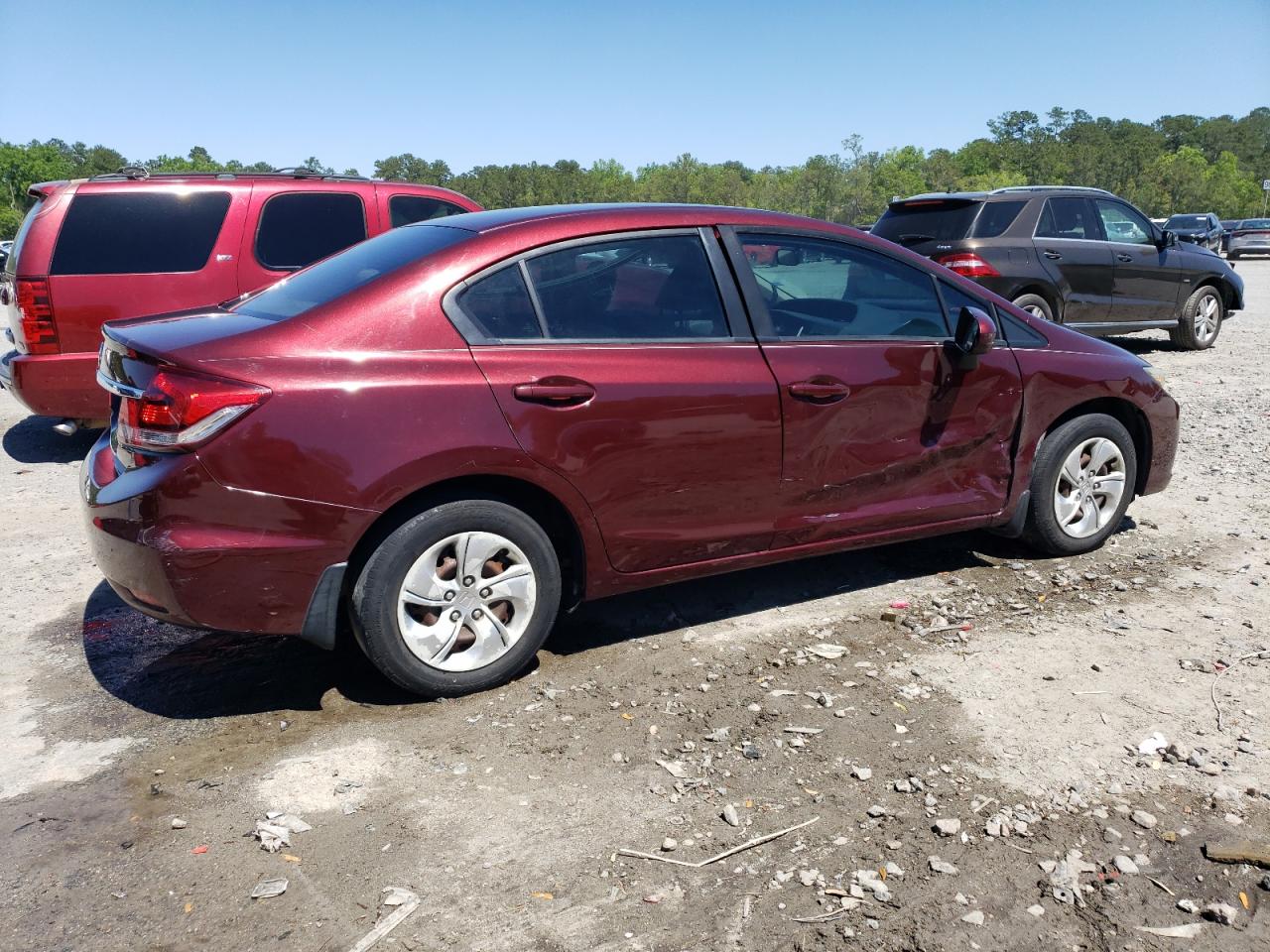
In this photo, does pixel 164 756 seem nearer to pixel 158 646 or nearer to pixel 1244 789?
pixel 158 646

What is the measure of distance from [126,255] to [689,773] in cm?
610

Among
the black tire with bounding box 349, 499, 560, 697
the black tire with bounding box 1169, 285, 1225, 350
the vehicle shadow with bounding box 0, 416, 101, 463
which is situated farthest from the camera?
the black tire with bounding box 1169, 285, 1225, 350

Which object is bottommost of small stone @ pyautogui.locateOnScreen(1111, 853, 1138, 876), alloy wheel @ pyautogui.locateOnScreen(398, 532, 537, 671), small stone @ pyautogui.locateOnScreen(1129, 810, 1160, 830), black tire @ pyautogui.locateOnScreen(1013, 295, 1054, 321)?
small stone @ pyautogui.locateOnScreen(1111, 853, 1138, 876)

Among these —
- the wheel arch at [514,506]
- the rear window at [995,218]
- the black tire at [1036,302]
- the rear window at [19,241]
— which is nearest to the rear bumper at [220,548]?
the wheel arch at [514,506]

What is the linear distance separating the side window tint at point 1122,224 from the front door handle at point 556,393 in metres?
9.91

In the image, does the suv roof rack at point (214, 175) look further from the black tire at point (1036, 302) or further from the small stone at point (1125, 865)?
the small stone at point (1125, 865)

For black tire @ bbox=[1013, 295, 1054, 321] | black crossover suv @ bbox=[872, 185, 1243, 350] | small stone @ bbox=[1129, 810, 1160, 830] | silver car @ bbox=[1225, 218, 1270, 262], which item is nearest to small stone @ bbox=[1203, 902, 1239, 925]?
small stone @ bbox=[1129, 810, 1160, 830]

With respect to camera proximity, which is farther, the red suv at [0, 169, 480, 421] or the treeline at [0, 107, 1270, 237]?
the treeline at [0, 107, 1270, 237]

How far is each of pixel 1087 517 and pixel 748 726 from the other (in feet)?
8.53

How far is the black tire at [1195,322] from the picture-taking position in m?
13.0

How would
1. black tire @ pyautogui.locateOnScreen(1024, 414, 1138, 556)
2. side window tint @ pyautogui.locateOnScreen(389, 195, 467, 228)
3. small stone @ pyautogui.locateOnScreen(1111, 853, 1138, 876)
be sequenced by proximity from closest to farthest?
small stone @ pyautogui.locateOnScreen(1111, 853, 1138, 876)
black tire @ pyautogui.locateOnScreen(1024, 414, 1138, 556)
side window tint @ pyautogui.locateOnScreen(389, 195, 467, 228)

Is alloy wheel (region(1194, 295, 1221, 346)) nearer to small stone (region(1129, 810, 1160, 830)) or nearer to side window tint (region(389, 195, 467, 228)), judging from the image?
side window tint (region(389, 195, 467, 228))

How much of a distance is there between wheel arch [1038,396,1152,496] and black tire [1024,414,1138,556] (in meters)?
0.05

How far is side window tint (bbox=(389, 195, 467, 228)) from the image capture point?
28.7 feet
